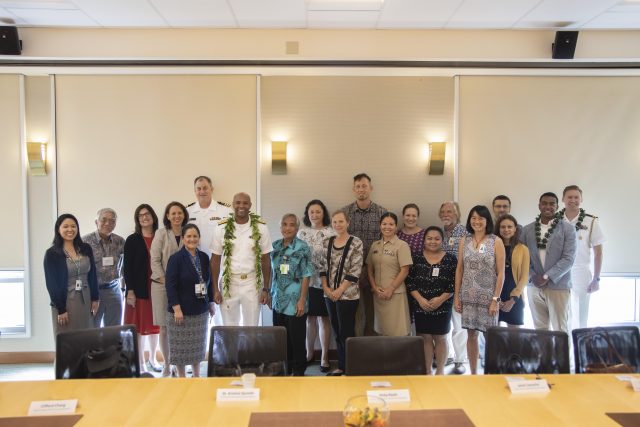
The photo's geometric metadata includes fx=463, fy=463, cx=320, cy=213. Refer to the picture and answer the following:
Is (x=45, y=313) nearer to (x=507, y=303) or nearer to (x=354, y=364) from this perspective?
(x=354, y=364)

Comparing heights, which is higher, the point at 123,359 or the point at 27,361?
the point at 123,359

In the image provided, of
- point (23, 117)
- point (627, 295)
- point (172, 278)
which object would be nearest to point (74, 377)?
point (172, 278)

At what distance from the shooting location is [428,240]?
13.8ft

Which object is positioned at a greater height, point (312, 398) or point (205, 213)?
point (205, 213)

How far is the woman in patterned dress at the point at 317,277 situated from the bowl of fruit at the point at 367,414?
2748 mm

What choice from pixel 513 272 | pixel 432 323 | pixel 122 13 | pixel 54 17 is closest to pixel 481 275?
pixel 513 272

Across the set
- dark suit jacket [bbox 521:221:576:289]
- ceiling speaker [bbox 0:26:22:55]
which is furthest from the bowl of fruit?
ceiling speaker [bbox 0:26:22:55]

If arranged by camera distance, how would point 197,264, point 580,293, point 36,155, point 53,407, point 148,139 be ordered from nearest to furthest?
point 53,407 < point 197,264 < point 580,293 < point 36,155 < point 148,139

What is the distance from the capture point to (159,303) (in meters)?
4.26

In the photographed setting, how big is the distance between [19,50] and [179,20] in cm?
177

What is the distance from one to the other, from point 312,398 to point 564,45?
15.4 ft

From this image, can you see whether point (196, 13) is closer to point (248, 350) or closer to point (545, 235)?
point (248, 350)

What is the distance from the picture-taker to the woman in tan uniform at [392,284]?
4.17 meters

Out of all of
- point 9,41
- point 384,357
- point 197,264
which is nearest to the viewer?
point 384,357
